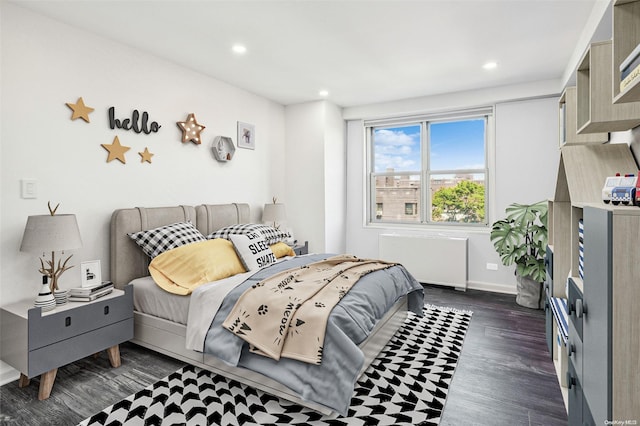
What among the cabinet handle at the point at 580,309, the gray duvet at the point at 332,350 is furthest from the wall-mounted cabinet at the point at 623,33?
the gray duvet at the point at 332,350

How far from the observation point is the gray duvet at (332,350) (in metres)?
1.85

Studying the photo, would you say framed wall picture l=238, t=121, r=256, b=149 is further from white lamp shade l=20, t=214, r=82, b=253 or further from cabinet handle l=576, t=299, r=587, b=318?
cabinet handle l=576, t=299, r=587, b=318

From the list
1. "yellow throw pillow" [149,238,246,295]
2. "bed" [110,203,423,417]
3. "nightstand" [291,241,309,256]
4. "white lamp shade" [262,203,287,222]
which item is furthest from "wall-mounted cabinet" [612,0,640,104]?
"white lamp shade" [262,203,287,222]

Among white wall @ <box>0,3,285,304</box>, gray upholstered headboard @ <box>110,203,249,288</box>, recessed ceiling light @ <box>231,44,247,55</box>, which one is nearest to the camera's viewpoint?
white wall @ <box>0,3,285,304</box>

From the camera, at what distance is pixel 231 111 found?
4.16 metres

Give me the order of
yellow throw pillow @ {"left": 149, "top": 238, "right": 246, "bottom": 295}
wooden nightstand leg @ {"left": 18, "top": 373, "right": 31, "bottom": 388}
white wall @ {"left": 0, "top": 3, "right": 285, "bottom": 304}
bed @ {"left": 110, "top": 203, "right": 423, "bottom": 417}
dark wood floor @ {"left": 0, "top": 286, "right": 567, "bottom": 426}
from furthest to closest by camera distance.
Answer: yellow throw pillow @ {"left": 149, "top": 238, "right": 246, "bottom": 295}
white wall @ {"left": 0, "top": 3, "right": 285, "bottom": 304}
wooden nightstand leg @ {"left": 18, "top": 373, "right": 31, "bottom": 388}
bed @ {"left": 110, "top": 203, "right": 423, "bottom": 417}
dark wood floor @ {"left": 0, "top": 286, "right": 567, "bottom": 426}

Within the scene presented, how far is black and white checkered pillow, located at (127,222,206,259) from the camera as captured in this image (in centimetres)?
291

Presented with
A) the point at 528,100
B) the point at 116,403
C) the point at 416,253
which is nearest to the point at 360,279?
the point at 116,403

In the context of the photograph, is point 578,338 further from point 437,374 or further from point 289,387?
point 289,387

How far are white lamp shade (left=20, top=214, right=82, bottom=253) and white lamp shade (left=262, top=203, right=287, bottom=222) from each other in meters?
2.36

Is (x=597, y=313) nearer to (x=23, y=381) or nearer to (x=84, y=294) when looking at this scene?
(x=84, y=294)

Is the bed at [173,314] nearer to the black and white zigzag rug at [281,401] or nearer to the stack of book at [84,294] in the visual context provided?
the black and white zigzag rug at [281,401]

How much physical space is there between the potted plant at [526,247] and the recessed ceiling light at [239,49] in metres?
3.37

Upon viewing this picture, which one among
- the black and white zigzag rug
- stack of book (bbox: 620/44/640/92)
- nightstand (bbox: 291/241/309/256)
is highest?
stack of book (bbox: 620/44/640/92)
